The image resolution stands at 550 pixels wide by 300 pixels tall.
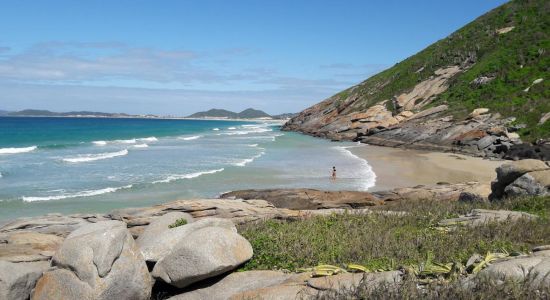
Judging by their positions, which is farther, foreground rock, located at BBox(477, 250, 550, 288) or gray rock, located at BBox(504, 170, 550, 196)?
gray rock, located at BBox(504, 170, 550, 196)

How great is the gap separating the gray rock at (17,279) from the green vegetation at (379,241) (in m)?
3.77

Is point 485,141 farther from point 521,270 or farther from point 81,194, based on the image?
point 521,270

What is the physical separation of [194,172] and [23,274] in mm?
28721

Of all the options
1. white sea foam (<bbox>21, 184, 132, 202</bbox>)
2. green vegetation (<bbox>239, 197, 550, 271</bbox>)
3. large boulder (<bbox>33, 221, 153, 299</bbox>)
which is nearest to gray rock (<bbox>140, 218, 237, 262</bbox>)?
large boulder (<bbox>33, 221, 153, 299</bbox>)

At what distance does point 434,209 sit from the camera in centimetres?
1277

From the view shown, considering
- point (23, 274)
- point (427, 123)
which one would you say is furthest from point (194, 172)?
point (427, 123)

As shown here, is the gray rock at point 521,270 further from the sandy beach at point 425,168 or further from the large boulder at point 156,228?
the sandy beach at point 425,168

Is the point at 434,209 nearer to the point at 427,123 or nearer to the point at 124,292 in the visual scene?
the point at 124,292

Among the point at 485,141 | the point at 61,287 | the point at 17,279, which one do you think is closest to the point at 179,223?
the point at 61,287

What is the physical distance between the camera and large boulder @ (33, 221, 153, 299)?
7.53 m

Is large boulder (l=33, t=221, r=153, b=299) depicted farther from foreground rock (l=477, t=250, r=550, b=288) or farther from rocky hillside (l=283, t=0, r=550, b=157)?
rocky hillside (l=283, t=0, r=550, b=157)

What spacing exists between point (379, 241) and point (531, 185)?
931cm

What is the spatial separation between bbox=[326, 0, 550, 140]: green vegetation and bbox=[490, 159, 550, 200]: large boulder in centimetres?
2894

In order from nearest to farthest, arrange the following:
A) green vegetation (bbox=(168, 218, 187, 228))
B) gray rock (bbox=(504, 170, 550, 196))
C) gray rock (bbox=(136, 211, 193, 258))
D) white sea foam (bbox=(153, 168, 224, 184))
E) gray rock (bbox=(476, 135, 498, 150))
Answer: gray rock (bbox=(136, 211, 193, 258)) < green vegetation (bbox=(168, 218, 187, 228)) < gray rock (bbox=(504, 170, 550, 196)) < white sea foam (bbox=(153, 168, 224, 184)) < gray rock (bbox=(476, 135, 498, 150))
